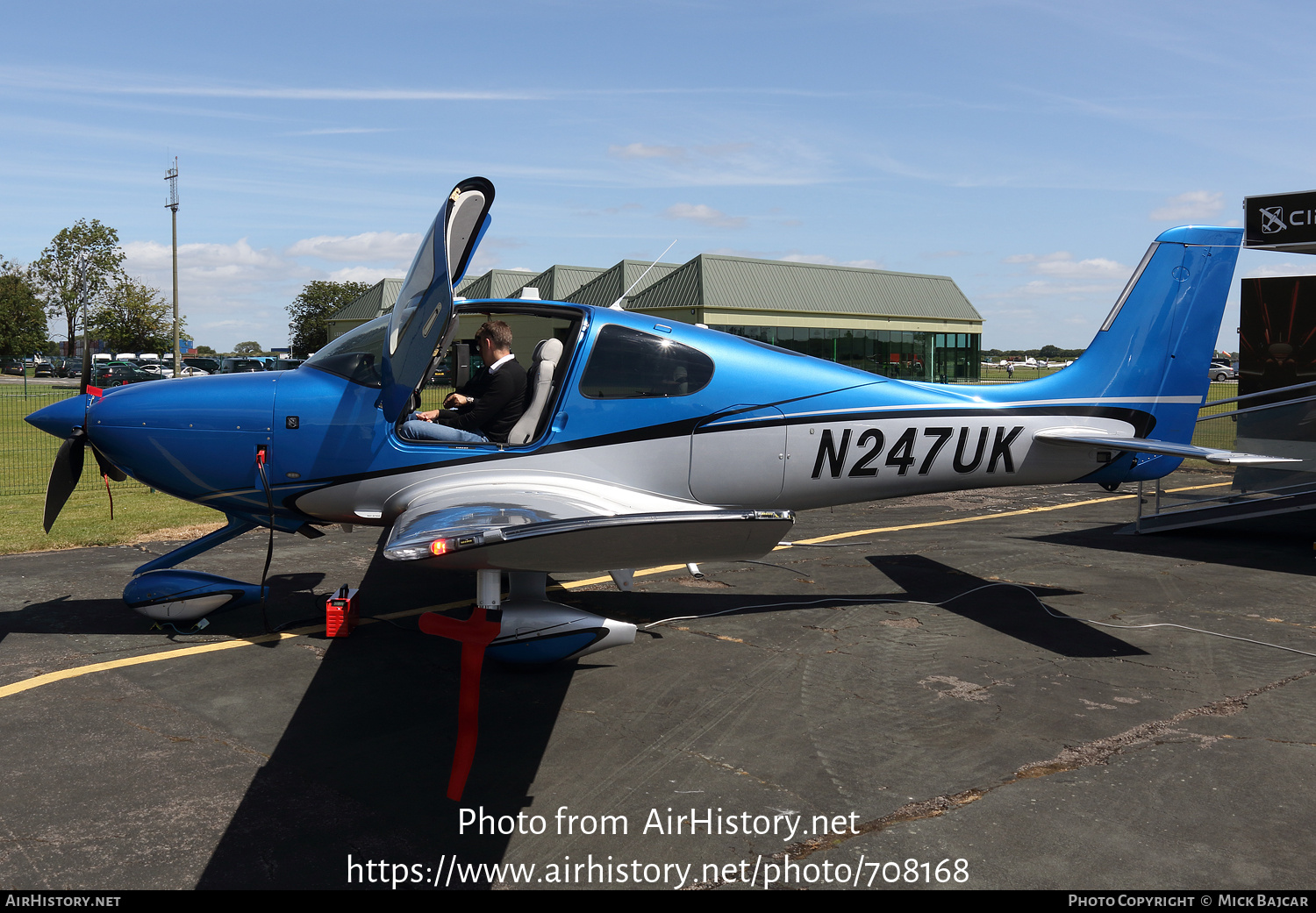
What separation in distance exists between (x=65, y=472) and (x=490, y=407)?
3313mm

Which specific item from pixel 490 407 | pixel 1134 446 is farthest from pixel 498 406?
pixel 1134 446

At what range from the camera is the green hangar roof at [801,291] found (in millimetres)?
42500

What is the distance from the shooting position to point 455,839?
142 inches

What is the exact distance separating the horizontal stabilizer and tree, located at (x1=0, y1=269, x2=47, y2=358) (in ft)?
240

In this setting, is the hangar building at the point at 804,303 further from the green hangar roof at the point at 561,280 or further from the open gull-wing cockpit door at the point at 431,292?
the open gull-wing cockpit door at the point at 431,292

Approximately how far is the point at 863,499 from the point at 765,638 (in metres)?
1.44

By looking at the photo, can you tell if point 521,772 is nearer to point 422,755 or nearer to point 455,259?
point 422,755

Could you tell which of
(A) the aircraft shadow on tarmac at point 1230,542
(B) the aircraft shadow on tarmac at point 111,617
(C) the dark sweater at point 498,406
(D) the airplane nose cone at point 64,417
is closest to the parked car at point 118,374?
(B) the aircraft shadow on tarmac at point 111,617

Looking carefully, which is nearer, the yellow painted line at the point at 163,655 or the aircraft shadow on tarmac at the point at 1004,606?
the yellow painted line at the point at 163,655

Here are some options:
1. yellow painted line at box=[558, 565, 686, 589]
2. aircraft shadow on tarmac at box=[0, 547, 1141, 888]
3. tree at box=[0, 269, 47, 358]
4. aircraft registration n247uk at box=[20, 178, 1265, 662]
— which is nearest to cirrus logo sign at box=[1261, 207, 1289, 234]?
aircraft registration n247uk at box=[20, 178, 1265, 662]

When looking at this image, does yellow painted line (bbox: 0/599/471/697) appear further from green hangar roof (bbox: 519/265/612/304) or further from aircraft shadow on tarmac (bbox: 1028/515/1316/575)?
green hangar roof (bbox: 519/265/612/304)

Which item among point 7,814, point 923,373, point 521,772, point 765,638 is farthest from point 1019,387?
point 923,373

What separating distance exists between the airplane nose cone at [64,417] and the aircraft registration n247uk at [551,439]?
0.01m

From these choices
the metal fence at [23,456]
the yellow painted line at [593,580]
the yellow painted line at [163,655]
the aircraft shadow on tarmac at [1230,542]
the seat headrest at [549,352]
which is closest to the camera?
the yellow painted line at [163,655]
